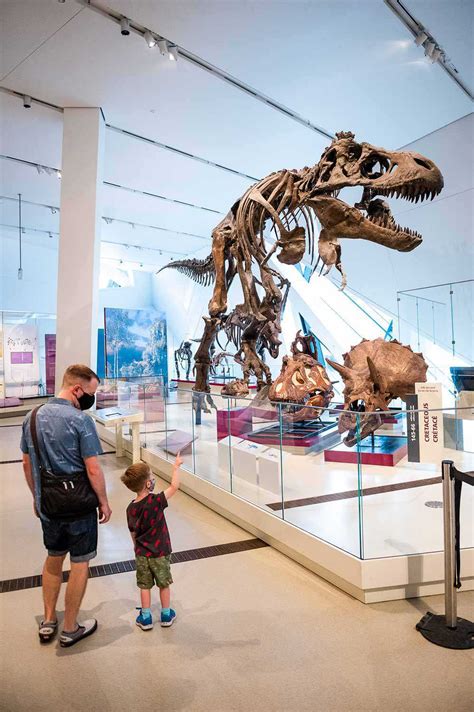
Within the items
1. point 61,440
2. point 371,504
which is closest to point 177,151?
point 61,440

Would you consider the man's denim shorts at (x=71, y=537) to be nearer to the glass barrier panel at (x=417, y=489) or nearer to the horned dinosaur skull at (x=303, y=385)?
the glass barrier panel at (x=417, y=489)

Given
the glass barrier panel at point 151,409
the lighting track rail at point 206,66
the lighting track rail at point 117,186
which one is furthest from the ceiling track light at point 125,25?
the lighting track rail at point 117,186

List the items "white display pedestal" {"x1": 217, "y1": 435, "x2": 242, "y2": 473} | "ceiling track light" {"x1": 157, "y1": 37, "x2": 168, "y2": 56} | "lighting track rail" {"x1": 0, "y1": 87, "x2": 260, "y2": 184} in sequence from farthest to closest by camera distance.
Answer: "lighting track rail" {"x1": 0, "y1": 87, "x2": 260, "y2": 184}, "ceiling track light" {"x1": 157, "y1": 37, "x2": 168, "y2": 56}, "white display pedestal" {"x1": 217, "y1": 435, "x2": 242, "y2": 473}

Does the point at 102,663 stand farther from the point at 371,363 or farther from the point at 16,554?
the point at 371,363

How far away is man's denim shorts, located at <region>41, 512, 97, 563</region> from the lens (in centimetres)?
262

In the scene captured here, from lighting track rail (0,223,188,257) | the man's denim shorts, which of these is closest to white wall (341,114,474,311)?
the man's denim shorts

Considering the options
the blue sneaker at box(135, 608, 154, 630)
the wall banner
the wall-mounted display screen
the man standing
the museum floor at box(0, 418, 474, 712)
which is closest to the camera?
the museum floor at box(0, 418, 474, 712)

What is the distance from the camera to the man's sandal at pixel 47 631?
2594 millimetres

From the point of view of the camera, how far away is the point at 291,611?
2.83 meters

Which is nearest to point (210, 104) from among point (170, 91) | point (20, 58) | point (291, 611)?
point (170, 91)

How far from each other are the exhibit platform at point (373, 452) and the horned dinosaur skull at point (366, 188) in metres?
1.63

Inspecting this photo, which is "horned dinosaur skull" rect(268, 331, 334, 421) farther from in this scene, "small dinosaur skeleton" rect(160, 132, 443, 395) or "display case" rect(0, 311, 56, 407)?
"display case" rect(0, 311, 56, 407)

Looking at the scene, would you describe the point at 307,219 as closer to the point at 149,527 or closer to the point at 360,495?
the point at 360,495

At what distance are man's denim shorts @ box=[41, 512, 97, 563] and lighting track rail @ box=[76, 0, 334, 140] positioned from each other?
6.22 meters
